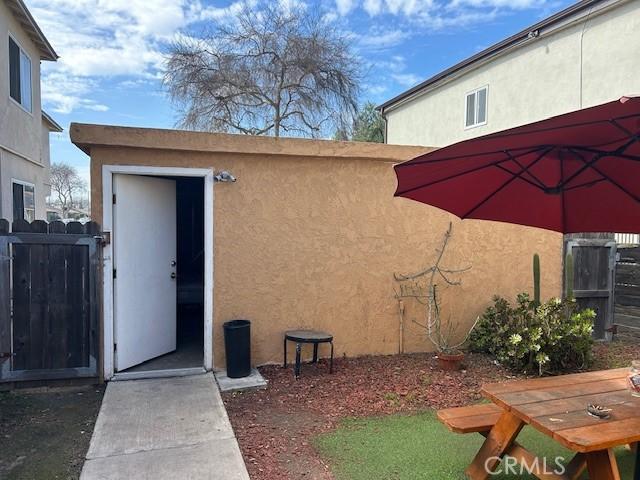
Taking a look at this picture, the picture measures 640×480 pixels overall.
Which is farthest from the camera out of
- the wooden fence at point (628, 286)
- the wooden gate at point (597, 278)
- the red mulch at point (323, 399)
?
the wooden fence at point (628, 286)

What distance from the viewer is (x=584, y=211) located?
141 inches

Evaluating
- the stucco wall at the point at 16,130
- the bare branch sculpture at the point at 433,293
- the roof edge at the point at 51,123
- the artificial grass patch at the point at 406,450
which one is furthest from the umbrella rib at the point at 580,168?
the roof edge at the point at 51,123

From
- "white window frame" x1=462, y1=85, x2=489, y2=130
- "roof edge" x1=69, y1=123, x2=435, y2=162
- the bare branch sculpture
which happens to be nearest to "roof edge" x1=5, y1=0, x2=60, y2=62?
"roof edge" x1=69, y1=123, x2=435, y2=162

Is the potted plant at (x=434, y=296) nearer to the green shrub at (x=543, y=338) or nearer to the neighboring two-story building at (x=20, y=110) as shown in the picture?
the green shrub at (x=543, y=338)

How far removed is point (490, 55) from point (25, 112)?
1222 centimetres

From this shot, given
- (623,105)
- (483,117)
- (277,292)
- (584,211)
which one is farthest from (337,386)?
(483,117)

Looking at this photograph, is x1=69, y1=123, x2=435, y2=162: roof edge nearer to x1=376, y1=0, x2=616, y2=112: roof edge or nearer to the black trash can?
the black trash can

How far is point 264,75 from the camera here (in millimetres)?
20938

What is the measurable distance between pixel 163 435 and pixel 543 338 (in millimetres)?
Answer: 4589

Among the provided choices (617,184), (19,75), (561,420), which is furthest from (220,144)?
(19,75)

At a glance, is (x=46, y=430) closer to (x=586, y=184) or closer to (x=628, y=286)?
(x=586, y=184)

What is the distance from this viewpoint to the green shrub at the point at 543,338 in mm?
5758

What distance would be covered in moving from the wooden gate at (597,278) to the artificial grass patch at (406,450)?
412 cm

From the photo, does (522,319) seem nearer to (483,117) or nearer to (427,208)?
(427,208)
